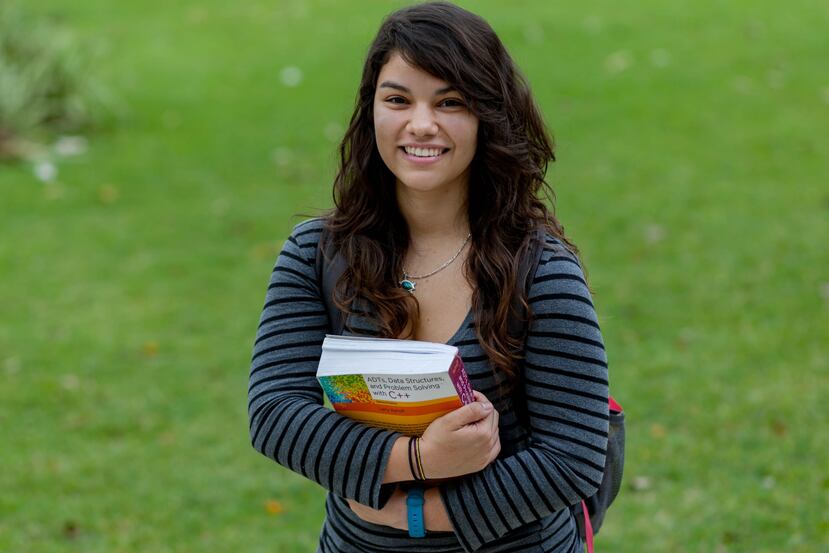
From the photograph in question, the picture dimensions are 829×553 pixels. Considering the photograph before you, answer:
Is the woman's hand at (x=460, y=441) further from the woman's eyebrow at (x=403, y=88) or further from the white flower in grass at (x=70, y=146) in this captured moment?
the white flower in grass at (x=70, y=146)

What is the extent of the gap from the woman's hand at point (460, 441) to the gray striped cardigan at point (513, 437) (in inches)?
2.5

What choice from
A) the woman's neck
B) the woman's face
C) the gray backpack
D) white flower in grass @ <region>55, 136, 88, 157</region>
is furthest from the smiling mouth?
white flower in grass @ <region>55, 136, 88, 157</region>

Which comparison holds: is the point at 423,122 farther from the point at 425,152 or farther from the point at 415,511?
the point at 415,511

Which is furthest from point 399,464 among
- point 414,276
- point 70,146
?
point 70,146

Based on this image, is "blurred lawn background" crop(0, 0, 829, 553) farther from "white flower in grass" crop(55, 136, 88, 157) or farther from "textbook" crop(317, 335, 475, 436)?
"textbook" crop(317, 335, 475, 436)

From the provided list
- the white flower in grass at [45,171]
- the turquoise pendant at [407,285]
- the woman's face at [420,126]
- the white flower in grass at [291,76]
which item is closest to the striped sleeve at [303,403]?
A: the turquoise pendant at [407,285]

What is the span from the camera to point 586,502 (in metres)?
2.15

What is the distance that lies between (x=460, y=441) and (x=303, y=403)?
322 mm

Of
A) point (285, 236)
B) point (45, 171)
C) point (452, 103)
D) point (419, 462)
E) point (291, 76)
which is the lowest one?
point (419, 462)

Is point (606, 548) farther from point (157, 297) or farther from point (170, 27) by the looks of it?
point (170, 27)

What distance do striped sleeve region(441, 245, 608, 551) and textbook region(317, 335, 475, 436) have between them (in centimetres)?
15

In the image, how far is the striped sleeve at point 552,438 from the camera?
6.06 ft

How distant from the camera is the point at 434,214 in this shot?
6.63 ft

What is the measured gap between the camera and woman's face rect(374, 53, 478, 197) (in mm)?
1870
